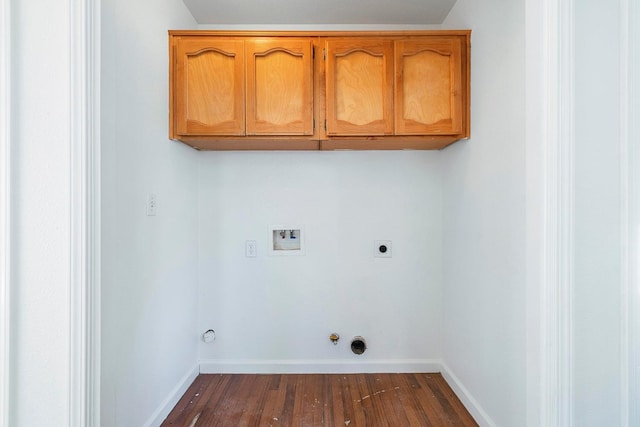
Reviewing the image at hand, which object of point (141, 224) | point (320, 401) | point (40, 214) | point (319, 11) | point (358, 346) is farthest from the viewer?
point (358, 346)

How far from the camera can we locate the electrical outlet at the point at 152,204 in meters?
1.58

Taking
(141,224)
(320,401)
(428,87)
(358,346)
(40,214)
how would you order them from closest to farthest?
(40,214)
(141,224)
(428,87)
(320,401)
(358,346)

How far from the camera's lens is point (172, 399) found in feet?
6.05

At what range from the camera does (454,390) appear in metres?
2.00

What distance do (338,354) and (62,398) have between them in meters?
1.73

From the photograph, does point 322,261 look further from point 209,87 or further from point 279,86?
point 209,87

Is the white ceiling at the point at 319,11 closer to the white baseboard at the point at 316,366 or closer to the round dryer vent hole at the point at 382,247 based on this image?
the round dryer vent hole at the point at 382,247

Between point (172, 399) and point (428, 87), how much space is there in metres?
2.31

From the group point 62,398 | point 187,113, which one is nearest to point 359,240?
point 187,113

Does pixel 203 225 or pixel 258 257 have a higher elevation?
pixel 203 225

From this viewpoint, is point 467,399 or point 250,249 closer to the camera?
point 467,399

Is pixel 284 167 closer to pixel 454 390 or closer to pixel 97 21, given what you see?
pixel 97 21

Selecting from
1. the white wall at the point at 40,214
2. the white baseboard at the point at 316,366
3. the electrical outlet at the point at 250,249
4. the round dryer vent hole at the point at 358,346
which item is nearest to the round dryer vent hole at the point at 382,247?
the round dryer vent hole at the point at 358,346

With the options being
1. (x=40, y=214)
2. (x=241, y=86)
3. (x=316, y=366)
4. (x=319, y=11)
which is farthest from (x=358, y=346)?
(x=319, y=11)
